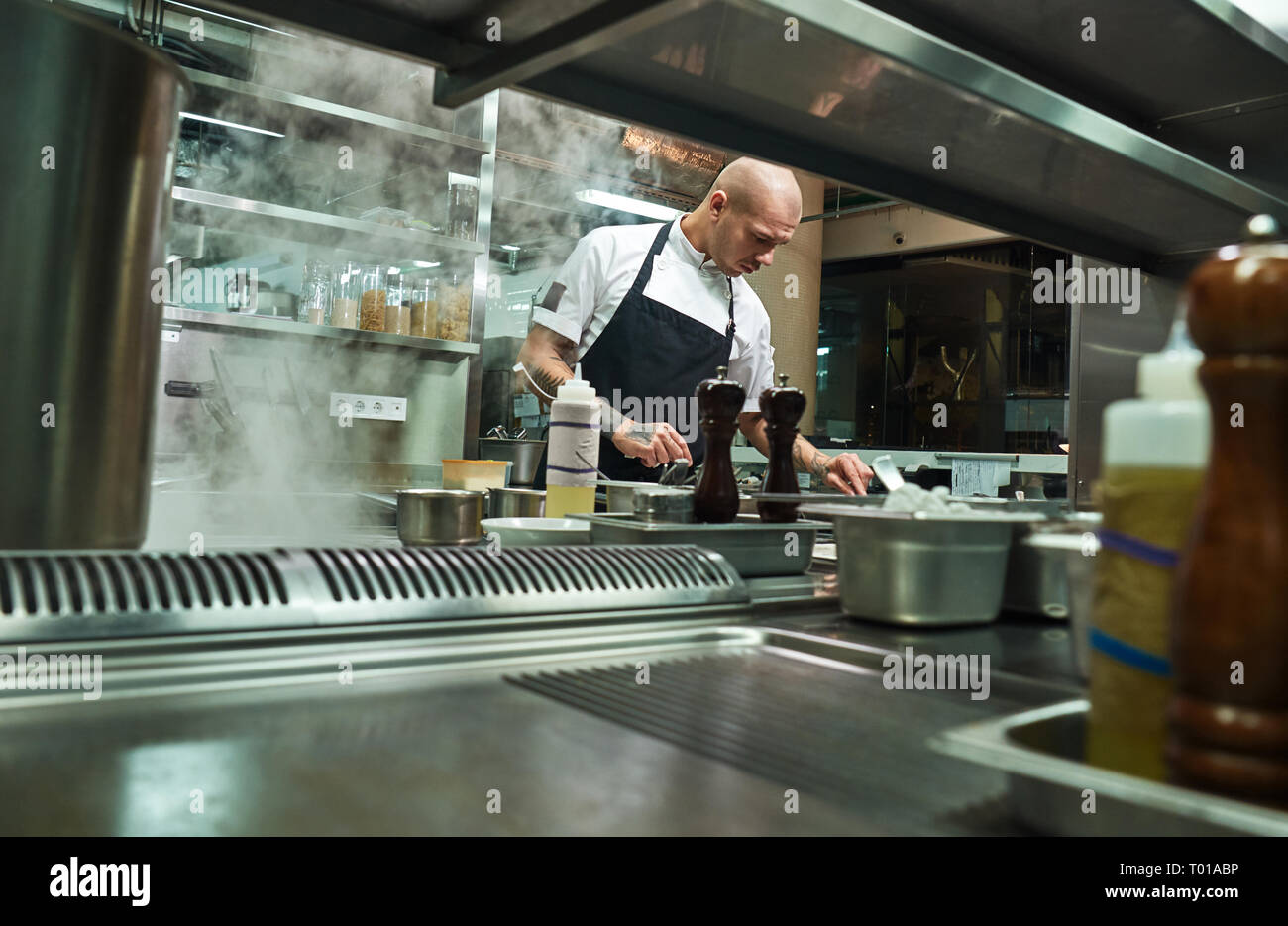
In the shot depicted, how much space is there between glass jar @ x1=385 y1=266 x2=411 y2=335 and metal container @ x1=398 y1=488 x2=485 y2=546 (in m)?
2.50

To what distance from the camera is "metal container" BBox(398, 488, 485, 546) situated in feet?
3.87

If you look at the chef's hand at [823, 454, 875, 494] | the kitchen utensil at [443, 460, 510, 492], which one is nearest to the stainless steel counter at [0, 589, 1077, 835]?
the kitchen utensil at [443, 460, 510, 492]

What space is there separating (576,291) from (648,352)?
289 mm

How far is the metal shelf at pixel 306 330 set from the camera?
3.18 m

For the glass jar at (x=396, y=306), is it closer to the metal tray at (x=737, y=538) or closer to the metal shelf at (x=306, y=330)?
the metal shelf at (x=306, y=330)

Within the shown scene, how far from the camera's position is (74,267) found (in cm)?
69

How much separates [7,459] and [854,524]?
2.30 ft

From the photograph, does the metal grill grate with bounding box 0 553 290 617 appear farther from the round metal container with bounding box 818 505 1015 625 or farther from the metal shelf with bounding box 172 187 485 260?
the metal shelf with bounding box 172 187 485 260

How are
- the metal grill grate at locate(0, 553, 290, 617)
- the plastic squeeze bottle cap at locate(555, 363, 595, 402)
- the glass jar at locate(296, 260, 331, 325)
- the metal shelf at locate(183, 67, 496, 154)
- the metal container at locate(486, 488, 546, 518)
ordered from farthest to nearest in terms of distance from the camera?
the glass jar at locate(296, 260, 331, 325) < the metal shelf at locate(183, 67, 496, 154) < the metal container at locate(486, 488, 546, 518) < the plastic squeeze bottle cap at locate(555, 363, 595, 402) < the metal grill grate at locate(0, 553, 290, 617)

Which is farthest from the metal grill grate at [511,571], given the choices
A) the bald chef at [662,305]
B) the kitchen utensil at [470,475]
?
the bald chef at [662,305]

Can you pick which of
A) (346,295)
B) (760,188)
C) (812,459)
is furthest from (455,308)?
(812,459)

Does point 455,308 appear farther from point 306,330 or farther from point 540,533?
point 540,533

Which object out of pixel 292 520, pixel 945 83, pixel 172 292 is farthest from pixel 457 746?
pixel 172 292
